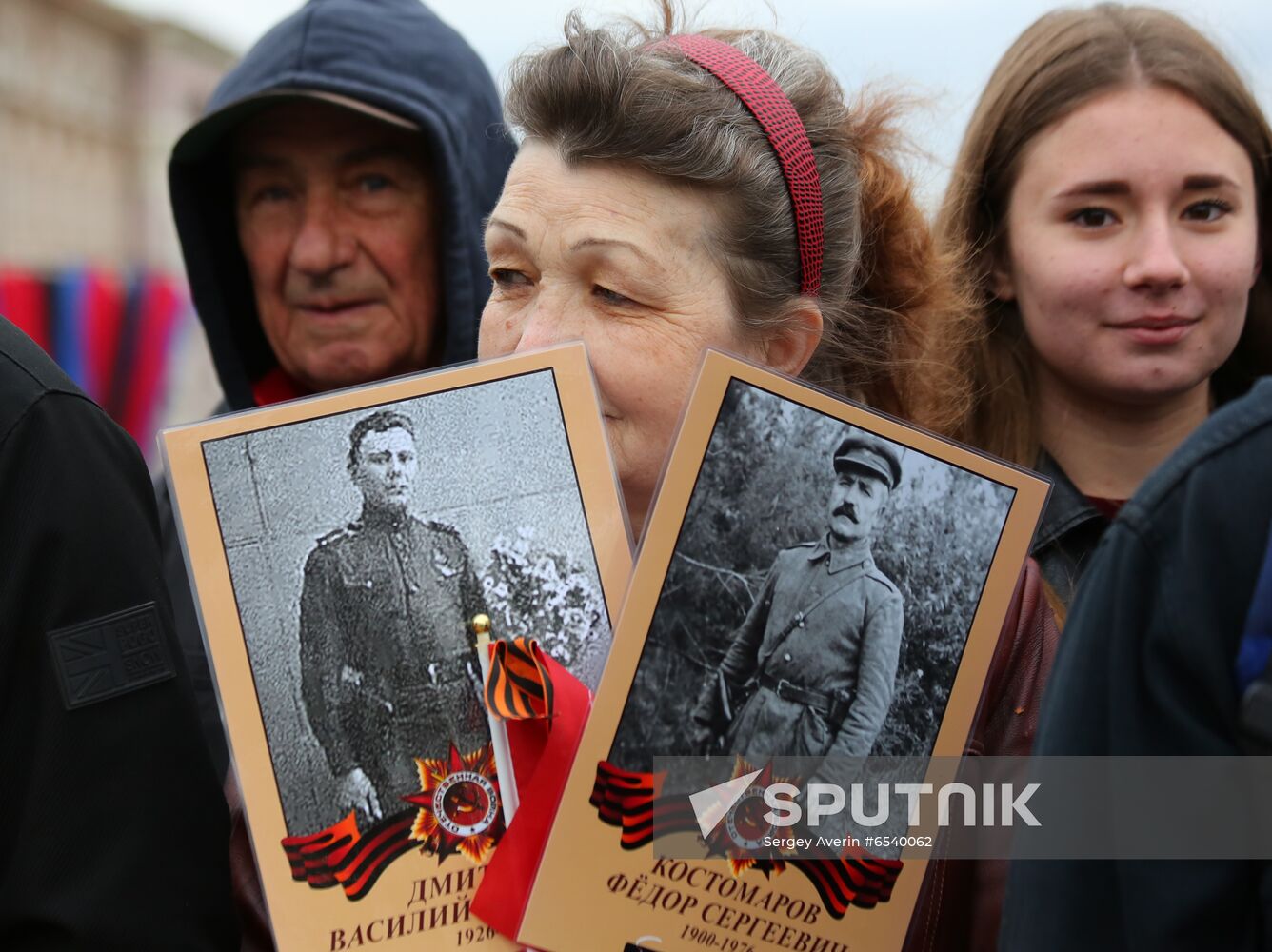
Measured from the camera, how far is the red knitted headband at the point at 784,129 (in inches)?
70.3

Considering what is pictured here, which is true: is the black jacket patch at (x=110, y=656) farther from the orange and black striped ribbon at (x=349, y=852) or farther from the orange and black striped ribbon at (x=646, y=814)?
the orange and black striped ribbon at (x=646, y=814)

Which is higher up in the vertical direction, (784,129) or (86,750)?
(784,129)

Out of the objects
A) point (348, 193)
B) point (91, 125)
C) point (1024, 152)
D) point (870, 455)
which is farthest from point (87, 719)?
point (91, 125)

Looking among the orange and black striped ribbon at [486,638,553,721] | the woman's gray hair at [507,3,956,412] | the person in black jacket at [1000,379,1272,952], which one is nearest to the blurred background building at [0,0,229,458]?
the woman's gray hair at [507,3,956,412]

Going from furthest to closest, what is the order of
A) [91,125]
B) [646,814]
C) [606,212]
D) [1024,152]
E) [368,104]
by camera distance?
[91,125], [368,104], [1024,152], [606,212], [646,814]

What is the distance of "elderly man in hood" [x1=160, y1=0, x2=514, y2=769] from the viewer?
102 inches

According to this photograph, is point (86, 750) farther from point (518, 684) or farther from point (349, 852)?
point (518, 684)

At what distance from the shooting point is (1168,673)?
99 centimetres

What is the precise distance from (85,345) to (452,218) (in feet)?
12.5

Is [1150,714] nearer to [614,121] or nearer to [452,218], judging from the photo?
[614,121]

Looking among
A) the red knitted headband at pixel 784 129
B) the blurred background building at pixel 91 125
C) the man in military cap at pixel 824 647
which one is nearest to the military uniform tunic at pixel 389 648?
the man in military cap at pixel 824 647

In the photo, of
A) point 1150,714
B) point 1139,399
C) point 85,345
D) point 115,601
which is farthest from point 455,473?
point 85,345

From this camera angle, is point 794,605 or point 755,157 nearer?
point 794,605

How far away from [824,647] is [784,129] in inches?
30.5
